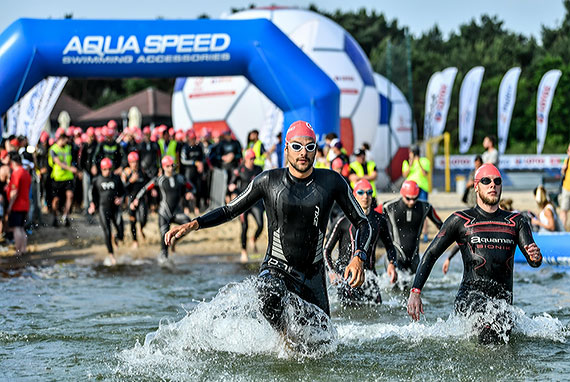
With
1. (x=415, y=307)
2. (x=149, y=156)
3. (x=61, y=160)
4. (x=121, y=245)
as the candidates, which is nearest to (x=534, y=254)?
(x=415, y=307)

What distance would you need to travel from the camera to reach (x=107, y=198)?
11.7m

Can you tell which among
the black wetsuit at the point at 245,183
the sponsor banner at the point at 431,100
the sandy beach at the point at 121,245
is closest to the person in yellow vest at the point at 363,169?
the sandy beach at the point at 121,245

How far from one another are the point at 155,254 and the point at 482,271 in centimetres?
767

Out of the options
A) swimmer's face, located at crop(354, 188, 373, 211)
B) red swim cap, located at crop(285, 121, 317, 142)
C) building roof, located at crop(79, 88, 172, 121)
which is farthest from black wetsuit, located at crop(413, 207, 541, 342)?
building roof, located at crop(79, 88, 172, 121)

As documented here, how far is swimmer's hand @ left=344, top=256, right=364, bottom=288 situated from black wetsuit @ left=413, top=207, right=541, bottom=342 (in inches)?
31.5

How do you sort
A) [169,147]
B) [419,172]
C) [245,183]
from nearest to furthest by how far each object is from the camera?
[245,183]
[419,172]
[169,147]

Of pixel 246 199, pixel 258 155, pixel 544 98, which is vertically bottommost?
pixel 246 199

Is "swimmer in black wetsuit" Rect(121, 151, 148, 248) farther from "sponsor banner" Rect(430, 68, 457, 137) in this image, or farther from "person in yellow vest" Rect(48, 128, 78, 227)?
"sponsor banner" Rect(430, 68, 457, 137)

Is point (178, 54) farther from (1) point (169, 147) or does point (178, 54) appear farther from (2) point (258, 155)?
(1) point (169, 147)

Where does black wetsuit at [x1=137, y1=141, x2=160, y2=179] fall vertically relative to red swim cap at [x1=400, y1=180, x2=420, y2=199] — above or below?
above

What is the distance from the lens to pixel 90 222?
14617 mm

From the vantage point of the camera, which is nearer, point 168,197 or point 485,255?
point 485,255

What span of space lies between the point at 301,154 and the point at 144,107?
32882mm

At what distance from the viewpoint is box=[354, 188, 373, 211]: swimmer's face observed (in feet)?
26.1
